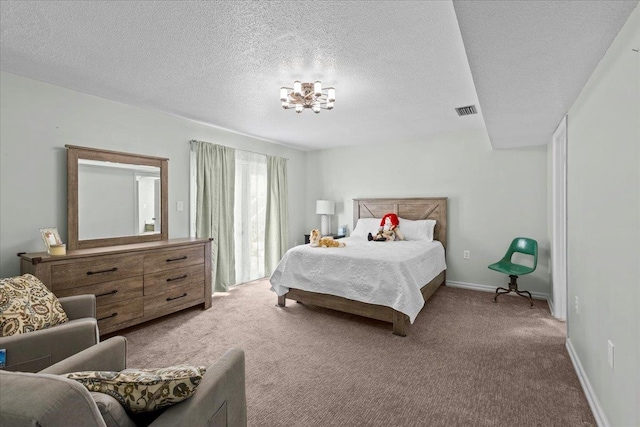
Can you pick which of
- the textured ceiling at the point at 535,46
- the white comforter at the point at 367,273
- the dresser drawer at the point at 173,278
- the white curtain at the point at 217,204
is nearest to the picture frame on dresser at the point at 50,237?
the dresser drawer at the point at 173,278

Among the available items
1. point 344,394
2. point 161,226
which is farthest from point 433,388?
Answer: point 161,226

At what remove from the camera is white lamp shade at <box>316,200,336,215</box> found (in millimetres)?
5727

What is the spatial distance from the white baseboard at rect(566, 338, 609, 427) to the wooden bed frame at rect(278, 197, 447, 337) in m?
1.30

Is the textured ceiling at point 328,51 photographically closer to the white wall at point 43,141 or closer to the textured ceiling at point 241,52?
the textured ceiling at point 241,52

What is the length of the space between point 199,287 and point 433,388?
2.78 m

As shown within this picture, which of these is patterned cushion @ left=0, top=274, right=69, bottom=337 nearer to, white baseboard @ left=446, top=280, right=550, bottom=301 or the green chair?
the green chair

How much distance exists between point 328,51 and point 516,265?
3.64m

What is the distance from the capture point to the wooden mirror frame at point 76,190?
3.01m

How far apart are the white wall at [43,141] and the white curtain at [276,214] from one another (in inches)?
79.0

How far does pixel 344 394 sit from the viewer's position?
2.05 m

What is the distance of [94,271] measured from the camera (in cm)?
277

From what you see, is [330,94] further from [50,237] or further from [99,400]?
[50,237]

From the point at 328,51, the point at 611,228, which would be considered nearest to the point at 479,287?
the point at 611,228

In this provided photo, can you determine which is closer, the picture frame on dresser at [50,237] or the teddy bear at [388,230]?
the picture frame on dresser at [50,237]
